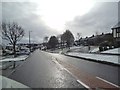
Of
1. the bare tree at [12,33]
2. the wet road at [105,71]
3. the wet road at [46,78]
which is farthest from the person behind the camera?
the bare tree at [12,33]

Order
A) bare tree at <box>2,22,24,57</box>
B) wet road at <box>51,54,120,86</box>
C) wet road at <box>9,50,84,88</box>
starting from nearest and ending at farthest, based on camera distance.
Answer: wet road at <box>9,50,84,88</box>
wet road at <box>51,54,120,86</box>
bare tree at <box>2,22,24,57</box>

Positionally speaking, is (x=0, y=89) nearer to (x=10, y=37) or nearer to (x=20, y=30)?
(x=10, y=37)

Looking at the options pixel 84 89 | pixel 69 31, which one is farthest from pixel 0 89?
pixel 69 31

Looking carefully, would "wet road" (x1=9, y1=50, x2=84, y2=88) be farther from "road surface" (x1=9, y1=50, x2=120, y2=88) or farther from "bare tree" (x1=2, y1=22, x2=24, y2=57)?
"bare tree" (x1=2, y1=22, x2=24, y2=57)

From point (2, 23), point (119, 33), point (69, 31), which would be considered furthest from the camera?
point (69, 31)

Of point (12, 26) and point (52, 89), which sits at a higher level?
point (12, 26)

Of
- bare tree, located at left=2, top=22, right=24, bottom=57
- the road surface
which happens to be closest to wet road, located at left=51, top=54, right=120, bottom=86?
the road surface

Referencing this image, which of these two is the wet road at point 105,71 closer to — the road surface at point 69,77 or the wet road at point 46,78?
the road surface at point 69,77

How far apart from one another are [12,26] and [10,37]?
4.75 meters

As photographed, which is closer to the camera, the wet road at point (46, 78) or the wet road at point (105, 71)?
the wet road at point (46, 78)

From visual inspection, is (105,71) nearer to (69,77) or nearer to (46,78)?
(69,77)

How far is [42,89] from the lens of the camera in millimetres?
9336

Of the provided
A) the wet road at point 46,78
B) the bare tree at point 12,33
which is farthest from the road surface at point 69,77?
the bare tree at point 12,33

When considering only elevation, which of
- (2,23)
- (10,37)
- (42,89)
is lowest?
(42,89)
